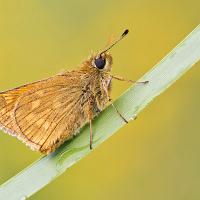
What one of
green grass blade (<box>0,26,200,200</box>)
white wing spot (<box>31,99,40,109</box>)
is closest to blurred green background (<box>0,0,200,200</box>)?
white wing spot (<box>31,99,40,109</box>)

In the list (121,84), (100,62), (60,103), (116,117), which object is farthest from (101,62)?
(121,84)

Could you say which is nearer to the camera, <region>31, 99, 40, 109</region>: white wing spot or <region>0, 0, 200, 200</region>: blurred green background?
<region>31, 99, 40, 109</region>: white wing spot

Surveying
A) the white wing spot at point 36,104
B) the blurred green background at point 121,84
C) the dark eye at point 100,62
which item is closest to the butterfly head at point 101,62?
the dark eye at point 100,62

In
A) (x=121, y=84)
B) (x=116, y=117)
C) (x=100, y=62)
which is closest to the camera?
(x=116, y=117)

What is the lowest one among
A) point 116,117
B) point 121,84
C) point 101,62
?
point 116,117

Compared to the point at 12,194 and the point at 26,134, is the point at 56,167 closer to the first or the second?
the point at 12,194

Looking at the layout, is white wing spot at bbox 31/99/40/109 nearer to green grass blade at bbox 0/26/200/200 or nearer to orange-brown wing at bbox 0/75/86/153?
orange-brown wing at bbox 0/75/86/153

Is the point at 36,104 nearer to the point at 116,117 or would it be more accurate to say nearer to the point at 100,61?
the point at 100,61
